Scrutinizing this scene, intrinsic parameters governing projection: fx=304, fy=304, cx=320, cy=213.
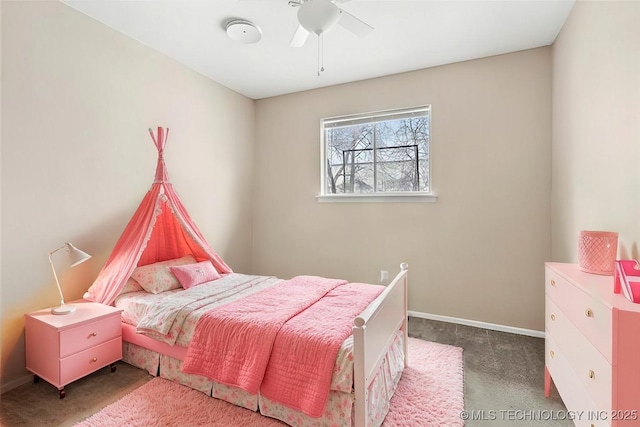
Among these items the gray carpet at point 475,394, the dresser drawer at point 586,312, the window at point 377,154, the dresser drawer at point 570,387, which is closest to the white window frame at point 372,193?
the window at point 377,154

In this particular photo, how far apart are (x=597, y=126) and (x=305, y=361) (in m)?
2.38

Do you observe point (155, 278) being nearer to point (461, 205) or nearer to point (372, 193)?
point (372, 193)

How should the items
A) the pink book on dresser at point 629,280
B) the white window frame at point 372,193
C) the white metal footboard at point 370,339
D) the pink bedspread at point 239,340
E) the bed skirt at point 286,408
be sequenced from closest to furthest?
1. the pink book on dresser at point 629,280
2. the white metal footboard at point 370,339
3. the bed skirt at point 286,408
4. the pink bedspread at point 239,340
5. the white window frame at point 372,193

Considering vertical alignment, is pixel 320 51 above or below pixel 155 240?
above

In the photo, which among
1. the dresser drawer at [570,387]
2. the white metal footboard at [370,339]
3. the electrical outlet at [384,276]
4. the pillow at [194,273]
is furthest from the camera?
the electrical outlet at [384,276]

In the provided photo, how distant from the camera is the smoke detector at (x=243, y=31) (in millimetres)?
2625

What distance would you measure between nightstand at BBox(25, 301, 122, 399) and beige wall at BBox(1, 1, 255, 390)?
191 millimetres

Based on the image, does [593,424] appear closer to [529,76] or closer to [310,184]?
[529,76]

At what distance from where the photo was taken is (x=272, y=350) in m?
1.79

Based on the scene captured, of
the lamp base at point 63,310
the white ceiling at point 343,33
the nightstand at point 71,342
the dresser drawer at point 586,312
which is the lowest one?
the nightstand at point 71,342

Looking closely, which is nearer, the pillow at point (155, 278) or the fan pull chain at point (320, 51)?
the pillow at point (155, 278)

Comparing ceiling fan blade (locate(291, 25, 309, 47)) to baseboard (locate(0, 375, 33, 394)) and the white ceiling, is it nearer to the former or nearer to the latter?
the white ceiling

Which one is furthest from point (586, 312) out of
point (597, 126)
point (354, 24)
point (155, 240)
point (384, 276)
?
point (155, 240)

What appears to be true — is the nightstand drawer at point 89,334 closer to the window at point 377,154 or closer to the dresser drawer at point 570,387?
the window at point 377,154
